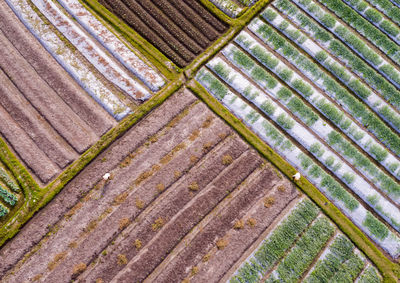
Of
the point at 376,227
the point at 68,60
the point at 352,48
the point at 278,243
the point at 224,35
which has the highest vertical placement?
the point at 352,48

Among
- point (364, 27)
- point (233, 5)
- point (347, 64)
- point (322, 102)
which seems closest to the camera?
point (322, 102)

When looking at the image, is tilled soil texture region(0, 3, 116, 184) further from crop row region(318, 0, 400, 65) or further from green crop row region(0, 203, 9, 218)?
crop row region(318, 0, 400, 65)

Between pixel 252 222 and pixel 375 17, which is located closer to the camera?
pixel 252 222

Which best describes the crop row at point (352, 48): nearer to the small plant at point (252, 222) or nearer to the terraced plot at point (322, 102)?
the terraced plot at point (322, 102)

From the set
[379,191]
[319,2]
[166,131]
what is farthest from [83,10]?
[379,191]

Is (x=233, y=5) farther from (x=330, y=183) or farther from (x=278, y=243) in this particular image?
(x=278, y=243)

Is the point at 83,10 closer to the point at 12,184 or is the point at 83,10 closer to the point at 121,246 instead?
the point at 12,184

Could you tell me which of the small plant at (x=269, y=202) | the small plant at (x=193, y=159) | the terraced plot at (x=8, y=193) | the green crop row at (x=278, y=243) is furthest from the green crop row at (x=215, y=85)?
the terraced plot at (x=8, y=193)

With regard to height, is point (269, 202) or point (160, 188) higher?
point (269, 202)

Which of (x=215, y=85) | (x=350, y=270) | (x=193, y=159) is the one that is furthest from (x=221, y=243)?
(x=215, y=85)
